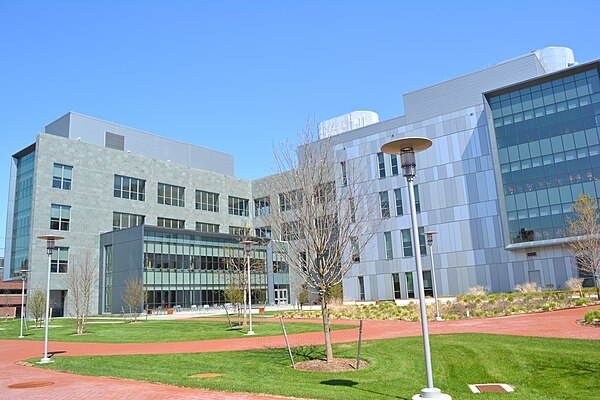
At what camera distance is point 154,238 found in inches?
2259

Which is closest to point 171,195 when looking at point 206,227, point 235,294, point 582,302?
point 206,227

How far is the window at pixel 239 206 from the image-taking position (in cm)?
7850

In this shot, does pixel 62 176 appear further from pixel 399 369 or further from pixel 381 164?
pixel 399 369

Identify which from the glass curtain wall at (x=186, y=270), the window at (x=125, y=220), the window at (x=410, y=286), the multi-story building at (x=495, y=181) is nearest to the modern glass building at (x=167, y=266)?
the glass curtain wall at (x=186, y=270)

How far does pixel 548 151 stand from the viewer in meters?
46.7

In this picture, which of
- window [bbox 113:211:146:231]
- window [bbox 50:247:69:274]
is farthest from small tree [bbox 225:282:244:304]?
window [bbox 113:211:146:231]

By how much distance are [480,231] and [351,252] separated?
38.7m

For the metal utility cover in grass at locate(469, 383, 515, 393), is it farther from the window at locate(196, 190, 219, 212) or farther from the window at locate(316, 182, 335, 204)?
the window at locate(196, 190, 219, 212)

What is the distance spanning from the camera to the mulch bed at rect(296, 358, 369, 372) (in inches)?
509

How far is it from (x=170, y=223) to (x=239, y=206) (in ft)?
45.8

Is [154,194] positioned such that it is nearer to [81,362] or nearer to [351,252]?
[81,362]

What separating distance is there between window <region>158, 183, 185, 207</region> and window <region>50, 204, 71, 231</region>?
13.0 meters

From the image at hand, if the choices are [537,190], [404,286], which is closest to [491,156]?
[537,190]

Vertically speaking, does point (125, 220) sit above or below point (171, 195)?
below
